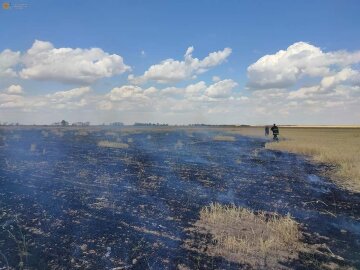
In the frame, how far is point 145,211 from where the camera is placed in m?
13.0

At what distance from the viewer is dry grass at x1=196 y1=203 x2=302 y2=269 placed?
880 centimetres

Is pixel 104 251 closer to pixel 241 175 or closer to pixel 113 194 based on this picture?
pixel 113 194

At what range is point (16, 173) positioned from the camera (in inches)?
848

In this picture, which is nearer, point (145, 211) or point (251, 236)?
point (251, 236)

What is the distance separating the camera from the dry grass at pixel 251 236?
8.80 metres

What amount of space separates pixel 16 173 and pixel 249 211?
1536 centimetres

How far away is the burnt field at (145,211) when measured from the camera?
28.8 feet

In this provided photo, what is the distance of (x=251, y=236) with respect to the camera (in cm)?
1016

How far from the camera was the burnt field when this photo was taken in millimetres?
8766

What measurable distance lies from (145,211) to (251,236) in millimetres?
4388

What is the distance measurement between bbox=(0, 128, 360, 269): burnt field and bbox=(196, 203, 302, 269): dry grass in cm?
37

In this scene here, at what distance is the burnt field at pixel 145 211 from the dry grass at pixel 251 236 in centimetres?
37

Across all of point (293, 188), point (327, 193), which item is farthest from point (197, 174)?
point (327, 193)

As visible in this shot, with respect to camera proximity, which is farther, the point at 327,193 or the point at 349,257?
the point at 327,193
